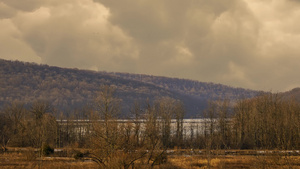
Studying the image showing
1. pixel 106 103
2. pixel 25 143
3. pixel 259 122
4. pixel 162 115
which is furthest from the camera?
pixel 162 115

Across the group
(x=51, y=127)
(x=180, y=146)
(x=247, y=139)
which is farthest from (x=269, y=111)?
(x=51, y=127)

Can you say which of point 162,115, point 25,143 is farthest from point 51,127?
point 162,115

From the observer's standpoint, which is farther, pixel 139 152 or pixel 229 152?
pixel 229 152

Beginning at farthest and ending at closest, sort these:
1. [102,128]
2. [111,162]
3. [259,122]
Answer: [259,122] → [102,128] → [111,162]

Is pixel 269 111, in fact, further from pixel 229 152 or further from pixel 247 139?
pixel 229 152

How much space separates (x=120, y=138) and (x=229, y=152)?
40.6 metres

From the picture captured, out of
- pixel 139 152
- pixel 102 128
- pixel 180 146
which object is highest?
pixel 102 128

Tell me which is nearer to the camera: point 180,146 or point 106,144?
point 106,144

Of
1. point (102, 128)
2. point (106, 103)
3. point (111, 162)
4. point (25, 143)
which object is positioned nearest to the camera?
point (111, 162)

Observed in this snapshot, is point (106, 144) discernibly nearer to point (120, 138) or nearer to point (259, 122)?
point (120, 138)

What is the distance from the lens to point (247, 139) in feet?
269

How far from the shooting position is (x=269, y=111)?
89.9 metres

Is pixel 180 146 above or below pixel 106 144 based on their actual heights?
below

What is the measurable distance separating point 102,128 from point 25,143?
5431 centimetres
